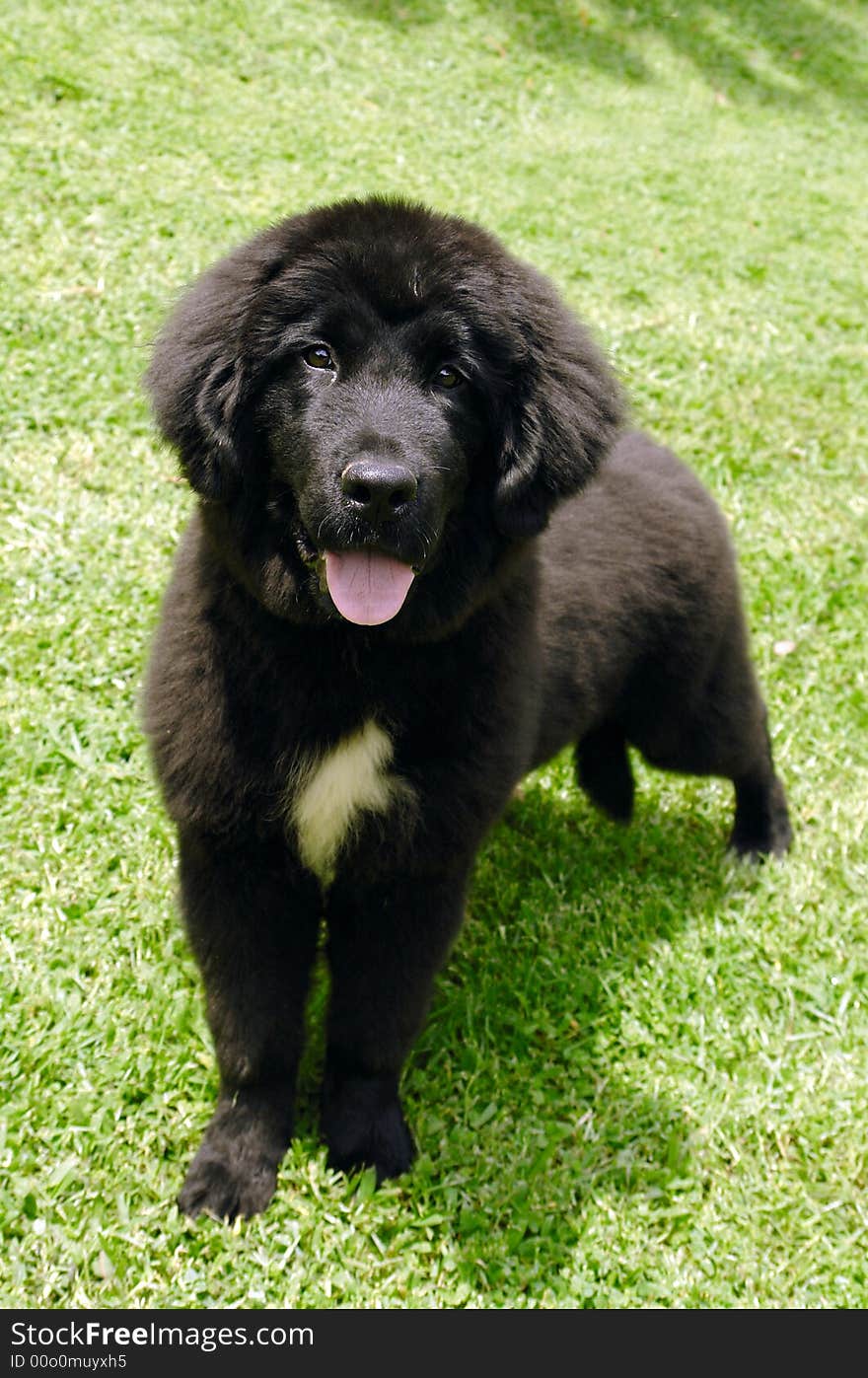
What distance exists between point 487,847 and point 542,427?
191cm

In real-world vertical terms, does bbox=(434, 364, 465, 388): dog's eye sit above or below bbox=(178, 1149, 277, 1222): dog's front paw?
above

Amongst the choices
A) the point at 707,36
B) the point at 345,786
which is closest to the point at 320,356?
the point at 345,786

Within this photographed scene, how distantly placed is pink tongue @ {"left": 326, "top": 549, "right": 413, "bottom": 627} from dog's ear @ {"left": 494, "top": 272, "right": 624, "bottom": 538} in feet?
1.10

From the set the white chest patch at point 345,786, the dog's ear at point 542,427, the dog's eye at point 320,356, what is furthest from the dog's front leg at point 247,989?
the dog's eye at point 320,356

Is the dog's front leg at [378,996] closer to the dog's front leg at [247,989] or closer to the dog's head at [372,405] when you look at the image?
the dog's front leg at [247,989]

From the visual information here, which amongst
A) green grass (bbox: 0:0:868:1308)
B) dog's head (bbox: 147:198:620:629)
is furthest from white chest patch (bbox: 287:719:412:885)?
green grass (bbox: 0:0:868:1308)

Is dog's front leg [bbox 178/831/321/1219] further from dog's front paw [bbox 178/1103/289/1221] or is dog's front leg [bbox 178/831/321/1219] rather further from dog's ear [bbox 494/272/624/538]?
dog's ear [bbox 494/272/624/538]

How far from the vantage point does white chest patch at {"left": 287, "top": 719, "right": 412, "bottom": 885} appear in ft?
9.28

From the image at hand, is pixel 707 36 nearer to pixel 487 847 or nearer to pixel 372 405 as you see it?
pixel 487 847

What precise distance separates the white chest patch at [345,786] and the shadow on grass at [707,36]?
8.69m

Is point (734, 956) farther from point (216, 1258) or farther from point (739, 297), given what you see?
point (739, 297)

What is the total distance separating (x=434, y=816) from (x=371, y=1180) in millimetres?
951

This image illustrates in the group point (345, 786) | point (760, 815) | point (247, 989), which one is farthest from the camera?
point (760, 815)

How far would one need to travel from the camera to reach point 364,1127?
3.18 meters
